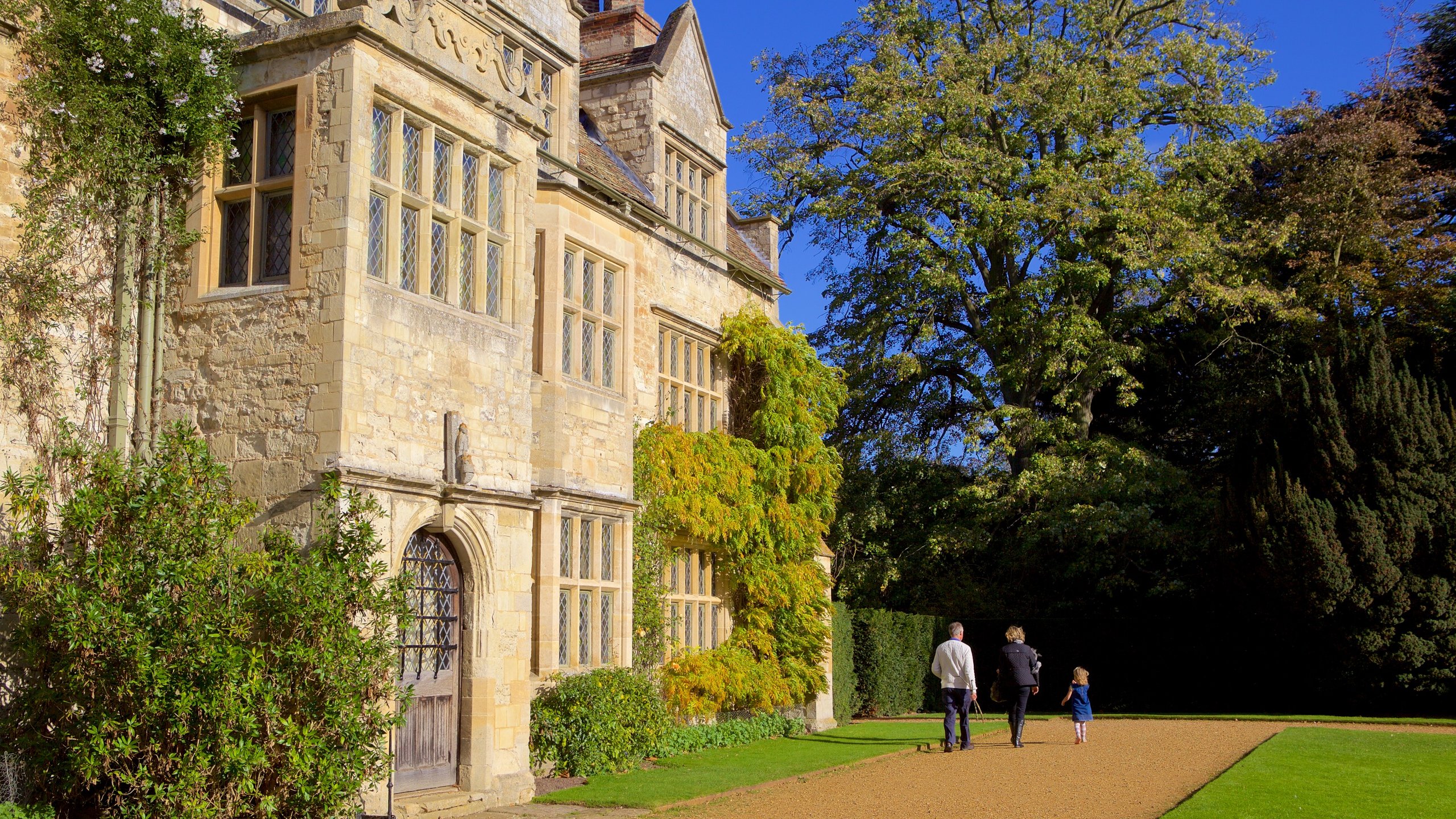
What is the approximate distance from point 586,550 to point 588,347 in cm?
223

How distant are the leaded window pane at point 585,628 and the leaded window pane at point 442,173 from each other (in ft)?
15.8

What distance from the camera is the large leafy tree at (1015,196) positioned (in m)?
24.8

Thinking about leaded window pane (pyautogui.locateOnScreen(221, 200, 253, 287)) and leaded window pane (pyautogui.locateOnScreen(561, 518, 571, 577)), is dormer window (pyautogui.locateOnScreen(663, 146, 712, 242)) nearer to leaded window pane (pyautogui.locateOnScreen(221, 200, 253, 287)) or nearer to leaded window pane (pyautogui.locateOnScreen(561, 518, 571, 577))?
leaded window pane (pyautogui.locateOnScreen(561, 518, 571, 577))

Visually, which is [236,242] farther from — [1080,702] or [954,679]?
[1080,702]

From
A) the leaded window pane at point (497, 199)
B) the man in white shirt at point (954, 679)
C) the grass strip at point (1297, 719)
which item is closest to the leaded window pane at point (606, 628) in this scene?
the man in white shirt at point (954, 679)

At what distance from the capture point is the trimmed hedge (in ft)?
76.0

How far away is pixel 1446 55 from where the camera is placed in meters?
27.8

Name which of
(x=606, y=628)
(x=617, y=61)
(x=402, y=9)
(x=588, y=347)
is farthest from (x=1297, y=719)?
(x=402, y=9)

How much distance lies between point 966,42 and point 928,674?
1367 cm

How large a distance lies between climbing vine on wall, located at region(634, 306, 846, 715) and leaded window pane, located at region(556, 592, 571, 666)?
1657 millimetres

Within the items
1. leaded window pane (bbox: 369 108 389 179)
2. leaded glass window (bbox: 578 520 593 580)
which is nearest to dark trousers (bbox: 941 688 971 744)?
leaded glass window (bbox: 578 520 593 580)

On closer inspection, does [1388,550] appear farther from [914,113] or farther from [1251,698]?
[914,113]

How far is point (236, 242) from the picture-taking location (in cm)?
1018

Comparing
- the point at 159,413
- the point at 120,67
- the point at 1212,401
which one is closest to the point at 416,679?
the point at 159,413
